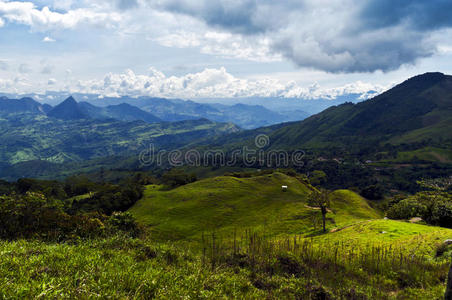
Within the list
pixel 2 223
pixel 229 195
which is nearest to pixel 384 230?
pixel 2 223

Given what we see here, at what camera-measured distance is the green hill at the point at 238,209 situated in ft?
263

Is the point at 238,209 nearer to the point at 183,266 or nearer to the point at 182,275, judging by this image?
the point at 183,266

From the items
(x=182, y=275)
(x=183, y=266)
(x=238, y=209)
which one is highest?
(x=182, y=275)

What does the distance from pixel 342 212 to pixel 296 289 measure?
91.1 m

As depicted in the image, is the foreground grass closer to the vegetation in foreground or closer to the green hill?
the vegetation in foreground

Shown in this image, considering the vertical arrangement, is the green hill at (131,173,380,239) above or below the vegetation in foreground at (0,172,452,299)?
below

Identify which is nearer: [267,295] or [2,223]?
[267,295]

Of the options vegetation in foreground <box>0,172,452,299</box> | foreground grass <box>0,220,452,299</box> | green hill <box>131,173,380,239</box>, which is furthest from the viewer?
green hill <box>131,173,380,239</box>

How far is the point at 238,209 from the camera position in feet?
342

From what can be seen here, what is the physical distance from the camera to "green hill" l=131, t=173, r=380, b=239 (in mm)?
80062

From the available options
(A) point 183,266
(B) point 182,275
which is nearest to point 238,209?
(A) point 183,266

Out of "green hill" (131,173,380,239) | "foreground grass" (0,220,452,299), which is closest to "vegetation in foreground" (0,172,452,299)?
"foreground grass" (0,220,452,299)

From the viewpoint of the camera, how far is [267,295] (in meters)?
14.4

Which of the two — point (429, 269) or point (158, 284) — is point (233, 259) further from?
point (429, 269)
